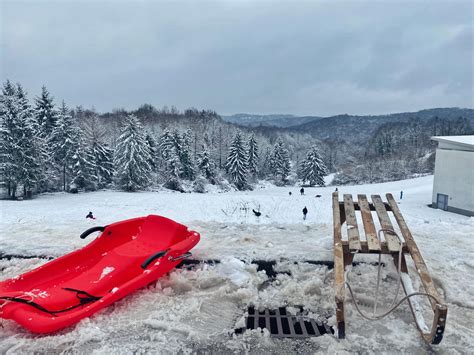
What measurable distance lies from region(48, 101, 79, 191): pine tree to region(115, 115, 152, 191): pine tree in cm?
552

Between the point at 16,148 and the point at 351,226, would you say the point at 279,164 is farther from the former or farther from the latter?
the point at 351,226

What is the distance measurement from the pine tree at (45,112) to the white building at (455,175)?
3775 centimetres

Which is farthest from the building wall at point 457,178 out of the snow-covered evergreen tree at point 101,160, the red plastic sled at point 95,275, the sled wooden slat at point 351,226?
the snow-covered evergreen tree at point 101,160

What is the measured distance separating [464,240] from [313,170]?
50969mm

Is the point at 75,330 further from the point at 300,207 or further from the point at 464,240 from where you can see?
the point at 300,207

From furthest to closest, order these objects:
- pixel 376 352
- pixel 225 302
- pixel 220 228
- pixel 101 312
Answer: pixel 220 228
pixel 225 302
pixel 101 312
pixel 376 352

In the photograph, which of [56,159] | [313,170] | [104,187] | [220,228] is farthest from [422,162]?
[220,228]

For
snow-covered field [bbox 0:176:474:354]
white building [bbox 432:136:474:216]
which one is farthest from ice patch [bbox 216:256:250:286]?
white building [bbox 432:136:474:216]

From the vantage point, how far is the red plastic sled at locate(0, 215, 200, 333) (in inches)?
115

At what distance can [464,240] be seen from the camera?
17.3 feet

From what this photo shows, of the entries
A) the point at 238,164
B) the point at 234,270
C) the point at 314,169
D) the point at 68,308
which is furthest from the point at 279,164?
the point at 68,308

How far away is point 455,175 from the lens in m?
18.2

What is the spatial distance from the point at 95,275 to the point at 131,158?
115ft

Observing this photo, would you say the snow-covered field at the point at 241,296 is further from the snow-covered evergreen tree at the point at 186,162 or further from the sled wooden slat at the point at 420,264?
the snow-covered evergreen tree at the point at 186,162
